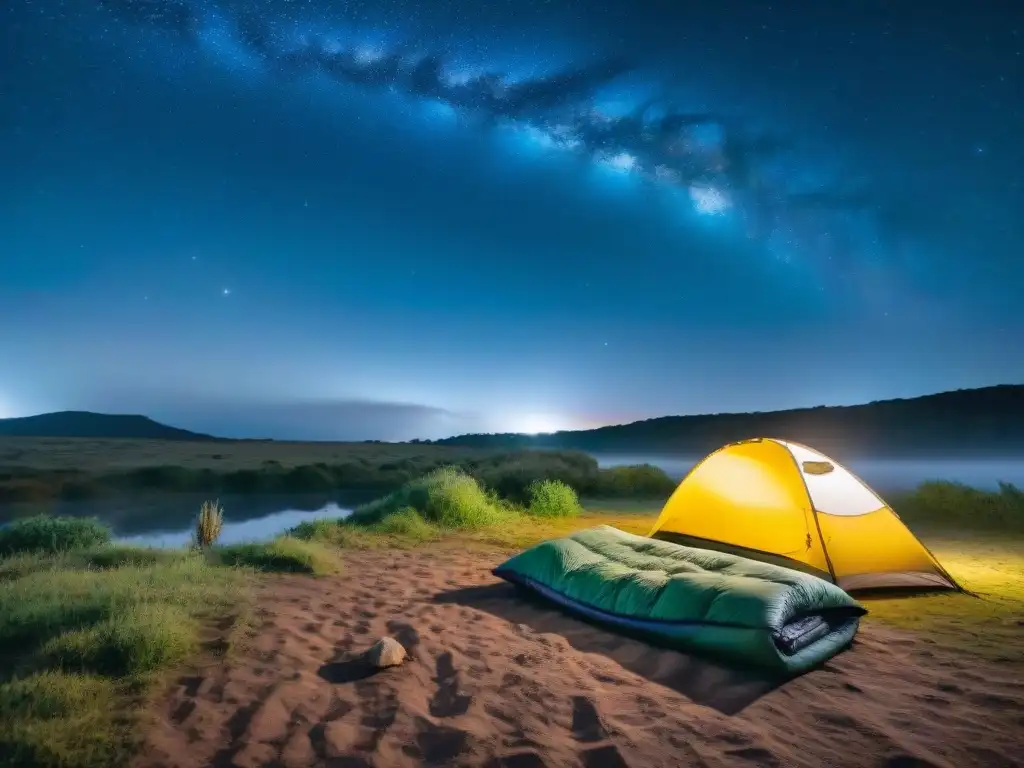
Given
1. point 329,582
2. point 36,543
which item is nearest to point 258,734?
point 329,582

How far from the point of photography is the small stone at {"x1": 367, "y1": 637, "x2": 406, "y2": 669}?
4289 millimetres

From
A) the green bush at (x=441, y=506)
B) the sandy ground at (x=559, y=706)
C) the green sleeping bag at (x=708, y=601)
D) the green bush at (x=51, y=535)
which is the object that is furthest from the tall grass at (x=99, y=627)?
the green bush at (x=441, y=506)

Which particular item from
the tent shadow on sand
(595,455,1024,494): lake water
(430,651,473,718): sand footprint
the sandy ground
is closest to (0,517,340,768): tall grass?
the sandy ground

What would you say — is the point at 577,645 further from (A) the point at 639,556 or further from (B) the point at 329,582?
(B) the point at 329,582

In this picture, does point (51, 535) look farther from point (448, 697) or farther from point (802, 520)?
point (802, 520)

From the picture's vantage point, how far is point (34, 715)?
321cm

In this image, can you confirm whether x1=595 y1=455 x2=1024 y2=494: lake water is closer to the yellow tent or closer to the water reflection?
the yellow tent

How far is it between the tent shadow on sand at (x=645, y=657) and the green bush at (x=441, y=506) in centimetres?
520

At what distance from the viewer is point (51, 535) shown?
8719mm

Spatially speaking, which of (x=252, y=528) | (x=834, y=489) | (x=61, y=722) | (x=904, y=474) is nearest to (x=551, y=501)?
(x=834, y=489)

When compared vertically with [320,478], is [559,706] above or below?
above

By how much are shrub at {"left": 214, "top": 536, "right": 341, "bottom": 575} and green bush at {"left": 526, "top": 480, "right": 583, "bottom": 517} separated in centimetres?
655

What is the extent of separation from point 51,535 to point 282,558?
4.28 m

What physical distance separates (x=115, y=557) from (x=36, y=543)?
2623 millimetres
